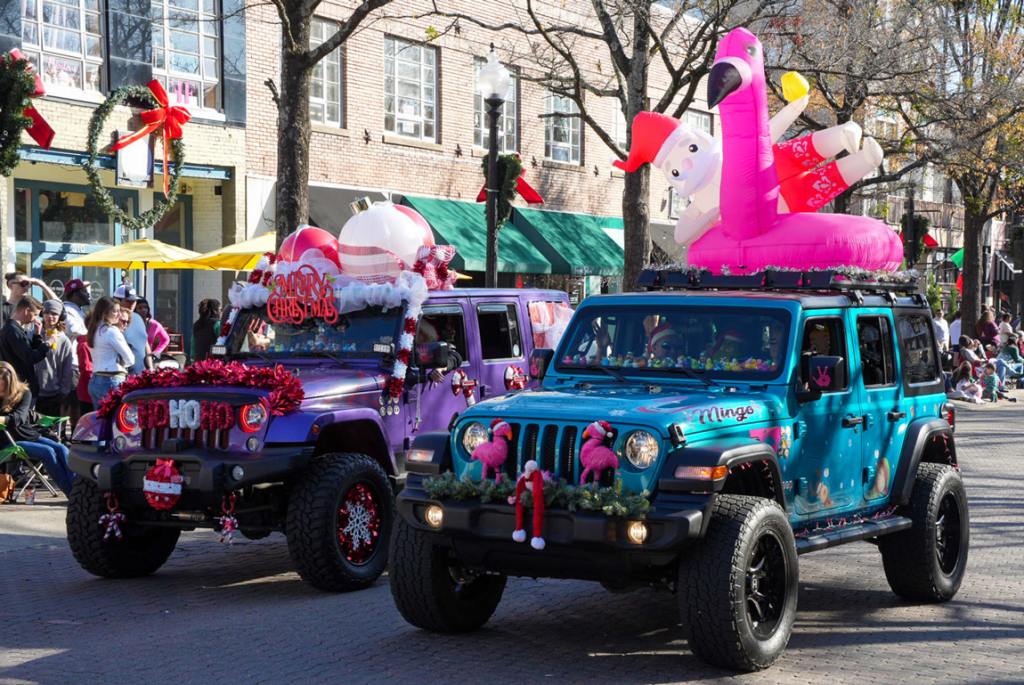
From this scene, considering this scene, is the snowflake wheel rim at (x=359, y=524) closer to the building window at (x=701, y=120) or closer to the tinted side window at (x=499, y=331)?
the tinted side window at (x=499, y=331)

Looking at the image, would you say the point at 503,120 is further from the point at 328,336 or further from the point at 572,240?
the point at 328,336

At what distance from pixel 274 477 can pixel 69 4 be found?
1315cm

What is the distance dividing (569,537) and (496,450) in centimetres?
61

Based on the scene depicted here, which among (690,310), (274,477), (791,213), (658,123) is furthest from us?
(658,123)

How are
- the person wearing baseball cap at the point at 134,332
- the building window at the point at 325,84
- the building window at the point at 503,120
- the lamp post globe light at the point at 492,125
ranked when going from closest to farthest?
1. the person wearing baseball cap at the point at 134,332
2. the lamp post globe light at the point at 492,125
3. the building window at the point at 325,84
4. the building window at the point at 503,120

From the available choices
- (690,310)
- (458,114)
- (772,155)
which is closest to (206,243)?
(458,114)

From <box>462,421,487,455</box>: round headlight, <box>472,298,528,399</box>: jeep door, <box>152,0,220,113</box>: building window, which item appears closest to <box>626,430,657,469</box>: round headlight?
<box>462,421,487,455</box>: round headlight

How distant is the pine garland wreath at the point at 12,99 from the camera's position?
1360 centimetres

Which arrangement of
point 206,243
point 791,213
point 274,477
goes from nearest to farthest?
point 274,477 < point 791,213 < point 206,243

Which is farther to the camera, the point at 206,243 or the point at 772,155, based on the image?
the point at 206,243

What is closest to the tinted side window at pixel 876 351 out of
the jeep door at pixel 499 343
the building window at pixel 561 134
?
the jeep door at pixel 499 343

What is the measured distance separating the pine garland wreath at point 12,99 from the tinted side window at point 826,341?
906 centimetres

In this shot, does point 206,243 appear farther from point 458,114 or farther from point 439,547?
point 439,547

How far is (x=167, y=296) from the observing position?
2286 centimetres
